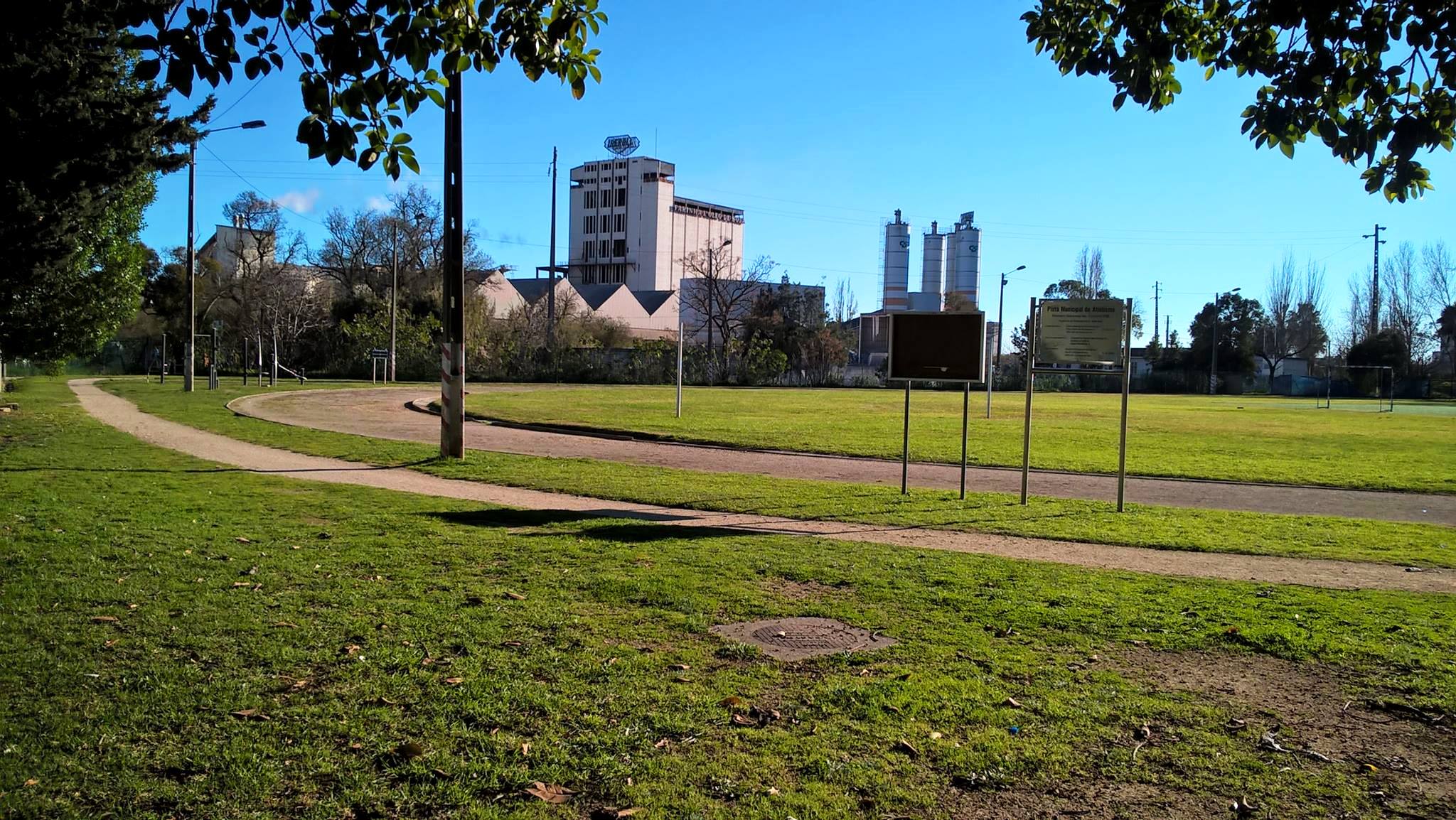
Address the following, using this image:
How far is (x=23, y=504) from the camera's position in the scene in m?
10.2

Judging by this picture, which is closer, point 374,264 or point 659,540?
point 659,540

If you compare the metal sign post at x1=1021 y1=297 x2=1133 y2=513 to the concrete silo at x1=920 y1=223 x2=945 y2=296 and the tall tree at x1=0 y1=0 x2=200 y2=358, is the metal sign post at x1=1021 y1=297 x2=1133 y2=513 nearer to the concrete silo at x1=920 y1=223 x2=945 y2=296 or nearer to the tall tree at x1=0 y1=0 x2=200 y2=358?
the tall tree at x1=0 y1=0 x2=200 y2=358

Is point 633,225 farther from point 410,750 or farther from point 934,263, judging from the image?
point 410,750

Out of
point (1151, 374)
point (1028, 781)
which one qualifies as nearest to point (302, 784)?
point (1028, 781)

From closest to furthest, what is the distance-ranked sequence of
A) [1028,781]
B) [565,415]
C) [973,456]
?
[1028,781] < [973,456] < [565,415]

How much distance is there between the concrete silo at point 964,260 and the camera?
11681cm

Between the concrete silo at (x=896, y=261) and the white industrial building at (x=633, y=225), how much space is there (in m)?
18.6

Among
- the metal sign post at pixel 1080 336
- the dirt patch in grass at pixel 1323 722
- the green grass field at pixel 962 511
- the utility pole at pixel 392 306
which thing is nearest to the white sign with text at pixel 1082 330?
the metal sign post at pixel 1080 336

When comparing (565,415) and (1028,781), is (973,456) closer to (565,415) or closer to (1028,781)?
(565,415)

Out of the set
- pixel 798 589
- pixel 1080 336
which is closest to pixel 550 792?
pixel 798 589

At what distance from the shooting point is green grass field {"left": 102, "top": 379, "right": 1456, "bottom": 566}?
10.6 m

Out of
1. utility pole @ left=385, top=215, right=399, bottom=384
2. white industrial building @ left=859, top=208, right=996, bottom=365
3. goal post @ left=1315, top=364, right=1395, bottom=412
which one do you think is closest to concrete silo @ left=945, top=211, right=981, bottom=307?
white industrial building @ left=859, top=208, right=996, bottom=365

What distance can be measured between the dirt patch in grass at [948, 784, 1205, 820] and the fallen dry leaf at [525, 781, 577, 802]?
150cm

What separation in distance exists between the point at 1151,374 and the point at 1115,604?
85482 mm
